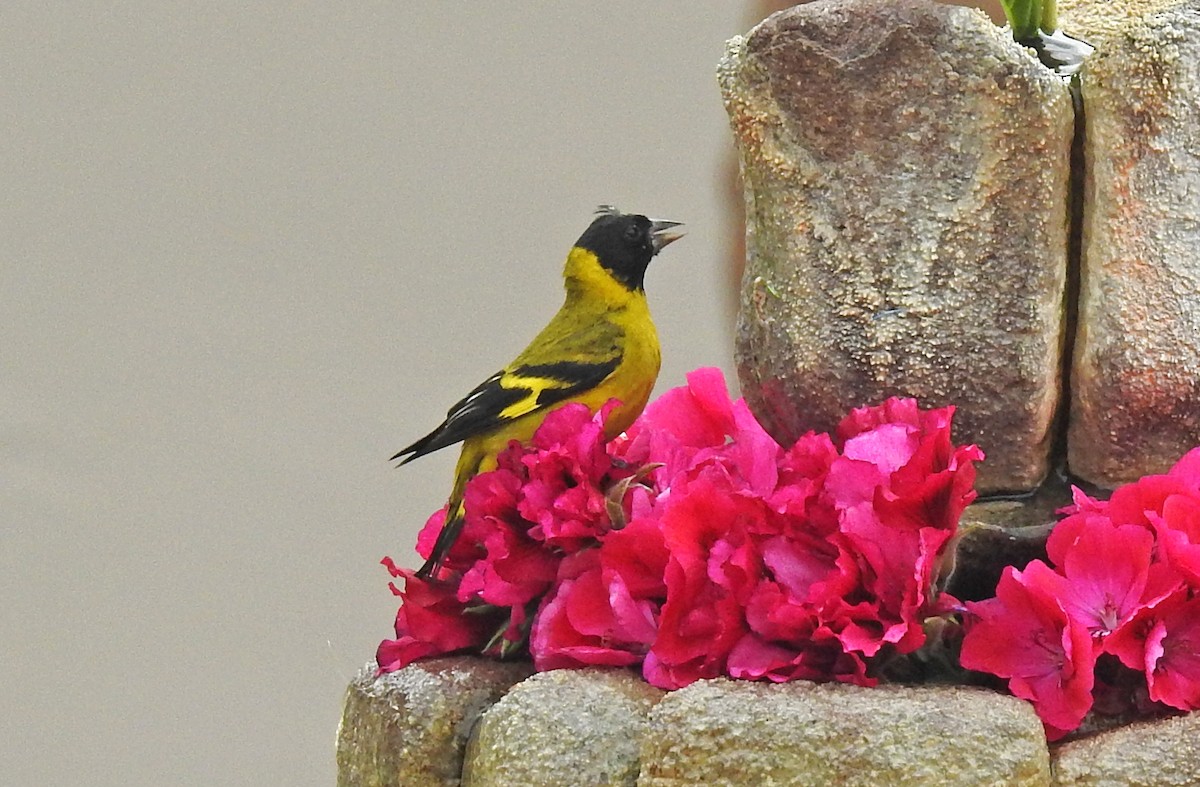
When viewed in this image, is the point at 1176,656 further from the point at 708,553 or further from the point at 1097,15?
the point at 1097,15

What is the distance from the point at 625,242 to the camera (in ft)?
5.91

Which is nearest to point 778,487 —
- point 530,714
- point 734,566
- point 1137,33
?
point 734,566

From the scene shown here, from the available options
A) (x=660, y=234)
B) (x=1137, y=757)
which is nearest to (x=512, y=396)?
(x=660, y=234)

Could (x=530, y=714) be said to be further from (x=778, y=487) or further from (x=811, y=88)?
(x=811, y=88)

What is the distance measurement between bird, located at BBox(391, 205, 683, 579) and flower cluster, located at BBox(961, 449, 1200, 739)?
564 mm

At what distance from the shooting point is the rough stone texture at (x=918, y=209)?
4.37 feet

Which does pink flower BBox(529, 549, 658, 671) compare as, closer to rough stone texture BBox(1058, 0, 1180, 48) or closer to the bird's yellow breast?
the bird's yellow breast

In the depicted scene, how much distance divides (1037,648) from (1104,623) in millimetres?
57

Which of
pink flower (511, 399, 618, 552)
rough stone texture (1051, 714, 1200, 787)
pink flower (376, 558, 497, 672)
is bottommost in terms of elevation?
rough stone texture (1051, 714, 1200, 787)

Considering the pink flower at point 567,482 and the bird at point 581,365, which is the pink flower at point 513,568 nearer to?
the pink flower at point 567,482

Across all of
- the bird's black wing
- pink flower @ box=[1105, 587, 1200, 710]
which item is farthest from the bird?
pink flower @ box=[1105, 587, 1200, 710]

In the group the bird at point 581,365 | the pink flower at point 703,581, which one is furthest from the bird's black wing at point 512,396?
the pink flower at point 703,581

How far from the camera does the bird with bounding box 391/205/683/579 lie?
62.2 inches

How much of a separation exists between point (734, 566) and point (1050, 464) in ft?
1.36
